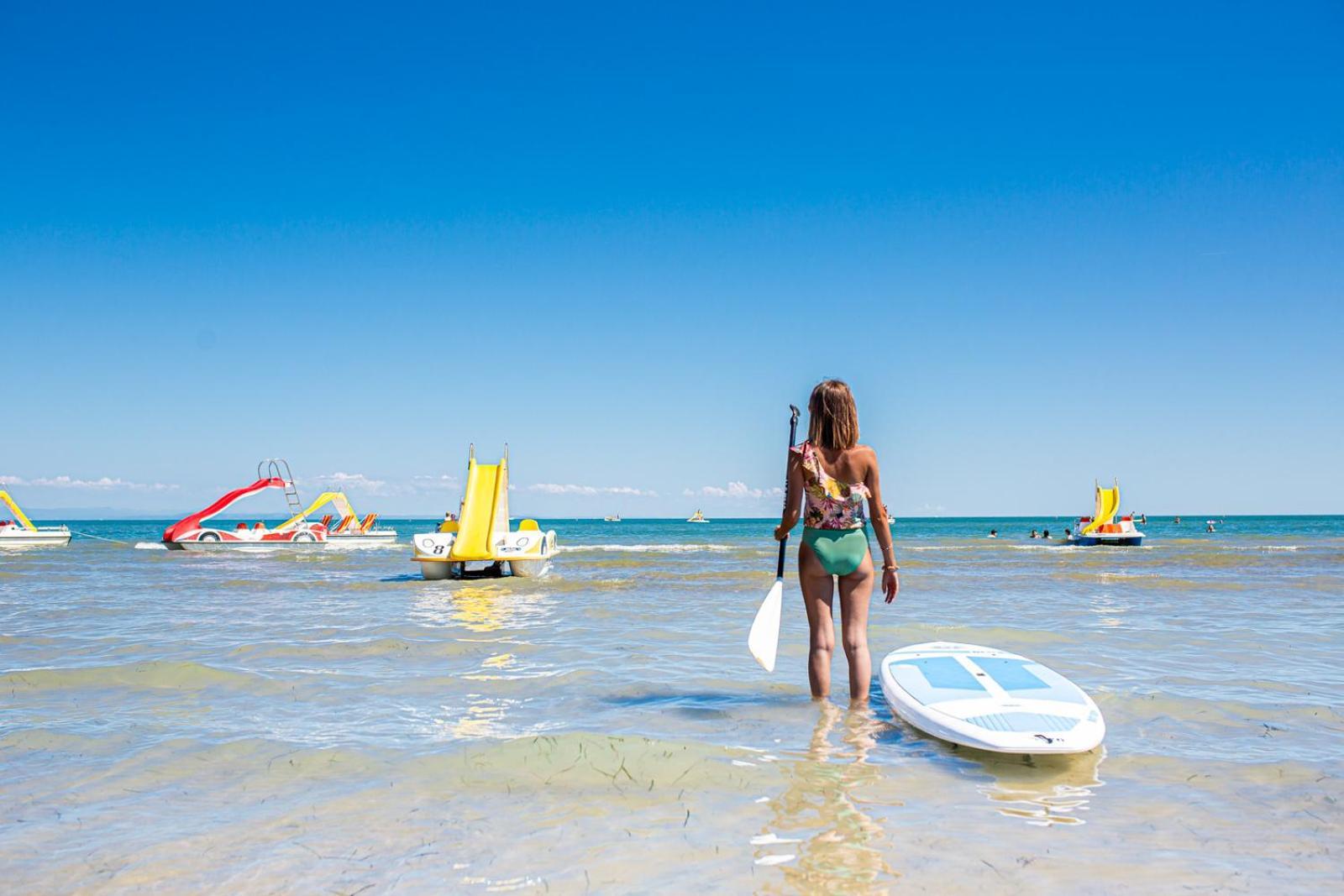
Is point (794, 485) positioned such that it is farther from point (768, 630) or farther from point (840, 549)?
point (768, 630)

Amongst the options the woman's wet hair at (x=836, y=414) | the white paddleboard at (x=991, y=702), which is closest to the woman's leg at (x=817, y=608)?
the white paddleboard at (x=991, y=702)

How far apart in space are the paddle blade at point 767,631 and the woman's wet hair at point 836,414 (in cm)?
122

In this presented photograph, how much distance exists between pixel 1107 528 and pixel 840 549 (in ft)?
145

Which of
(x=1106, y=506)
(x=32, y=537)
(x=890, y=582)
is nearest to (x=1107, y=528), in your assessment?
(x=1106, y=506)

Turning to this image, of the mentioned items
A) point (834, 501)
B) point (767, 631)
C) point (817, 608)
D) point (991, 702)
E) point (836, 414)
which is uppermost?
point (836, 414)

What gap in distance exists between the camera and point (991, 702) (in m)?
5.05

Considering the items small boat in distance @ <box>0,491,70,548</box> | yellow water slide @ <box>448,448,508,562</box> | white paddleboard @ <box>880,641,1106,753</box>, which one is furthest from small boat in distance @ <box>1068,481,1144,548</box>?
small boat in distance @ <box>0,491,70,548</box>

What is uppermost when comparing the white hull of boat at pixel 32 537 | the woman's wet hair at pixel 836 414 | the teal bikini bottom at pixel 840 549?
the woman's wet hair at pixel 836 414

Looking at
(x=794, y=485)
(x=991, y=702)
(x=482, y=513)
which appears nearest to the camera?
(x=991, y=702)

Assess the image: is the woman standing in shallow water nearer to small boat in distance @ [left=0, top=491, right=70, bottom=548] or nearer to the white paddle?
the white paddle

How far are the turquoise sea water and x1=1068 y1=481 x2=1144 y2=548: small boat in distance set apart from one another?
1411 inches

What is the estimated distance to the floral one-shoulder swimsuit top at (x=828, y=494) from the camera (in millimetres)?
5508

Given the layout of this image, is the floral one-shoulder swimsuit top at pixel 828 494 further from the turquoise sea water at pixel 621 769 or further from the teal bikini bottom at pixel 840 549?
the turquoise sea water at pixel 621 769

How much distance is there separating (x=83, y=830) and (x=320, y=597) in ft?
42.2
